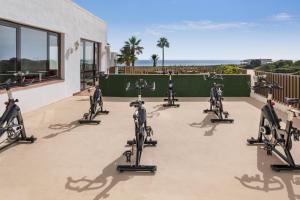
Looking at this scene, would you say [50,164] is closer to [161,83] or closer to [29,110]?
[29,110]

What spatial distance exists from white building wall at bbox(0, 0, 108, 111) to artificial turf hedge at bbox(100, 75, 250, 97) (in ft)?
5.32

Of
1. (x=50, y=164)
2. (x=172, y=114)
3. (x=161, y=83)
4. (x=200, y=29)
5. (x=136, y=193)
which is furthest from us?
(x=200, y=29)

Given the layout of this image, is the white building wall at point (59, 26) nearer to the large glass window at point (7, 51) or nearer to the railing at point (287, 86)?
the large glass window at point (7, 51)

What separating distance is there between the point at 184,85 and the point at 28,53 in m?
6.01

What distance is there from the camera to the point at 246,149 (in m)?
6.41

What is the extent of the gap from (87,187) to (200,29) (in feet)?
299

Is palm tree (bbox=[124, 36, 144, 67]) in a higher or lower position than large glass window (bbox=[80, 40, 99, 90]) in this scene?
higher

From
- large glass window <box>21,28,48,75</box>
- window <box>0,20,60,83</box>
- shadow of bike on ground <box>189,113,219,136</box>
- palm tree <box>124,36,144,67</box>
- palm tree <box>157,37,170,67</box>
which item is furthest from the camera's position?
palm tree <box>157,37,170,67</box>

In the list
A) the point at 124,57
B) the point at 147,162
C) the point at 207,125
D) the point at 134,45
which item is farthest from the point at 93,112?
the point at 134,45

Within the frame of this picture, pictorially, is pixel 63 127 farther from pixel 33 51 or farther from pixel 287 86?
pixel 287 86

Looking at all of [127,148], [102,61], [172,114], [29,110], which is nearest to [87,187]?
[127,148]

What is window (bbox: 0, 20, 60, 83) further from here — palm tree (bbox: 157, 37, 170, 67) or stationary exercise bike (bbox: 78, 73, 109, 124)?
palm tree (bbox: 157, 37, 170, 67)

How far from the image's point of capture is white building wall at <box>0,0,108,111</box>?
9.84 meters

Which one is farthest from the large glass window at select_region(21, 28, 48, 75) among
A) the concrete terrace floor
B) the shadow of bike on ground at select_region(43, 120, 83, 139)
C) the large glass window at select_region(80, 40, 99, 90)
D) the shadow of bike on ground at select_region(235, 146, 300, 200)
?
the shadow of bike on ground at select_region(235, 146, 300, 200)
